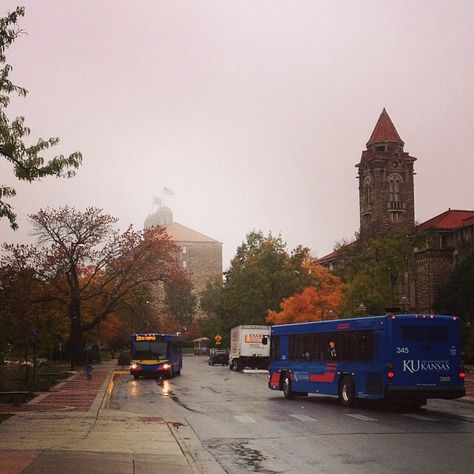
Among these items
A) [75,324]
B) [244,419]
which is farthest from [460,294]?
[244,419]

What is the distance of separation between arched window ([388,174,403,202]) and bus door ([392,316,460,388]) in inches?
3099

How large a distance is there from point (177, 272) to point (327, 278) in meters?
25.9

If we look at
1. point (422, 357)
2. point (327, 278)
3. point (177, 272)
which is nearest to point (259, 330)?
point (177, 272)

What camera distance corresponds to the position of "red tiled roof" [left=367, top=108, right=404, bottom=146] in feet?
336

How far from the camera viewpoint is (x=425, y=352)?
74.2 ft

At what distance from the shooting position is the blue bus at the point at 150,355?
46969 mm

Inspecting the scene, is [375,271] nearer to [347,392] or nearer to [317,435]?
[347,392]

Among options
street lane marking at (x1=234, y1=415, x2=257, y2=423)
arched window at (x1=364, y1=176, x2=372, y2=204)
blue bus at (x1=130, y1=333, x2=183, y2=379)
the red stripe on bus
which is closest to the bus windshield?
blue bus at (x1=130, y1=333, x2=183, y2=379)

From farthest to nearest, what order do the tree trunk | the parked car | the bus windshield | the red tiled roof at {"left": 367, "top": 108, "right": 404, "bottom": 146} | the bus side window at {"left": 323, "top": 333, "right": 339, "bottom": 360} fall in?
the red tiled roof at {"left": 367, "top": 108, "right": 404, "bottom": 146}
the parked car
the tree trunk
the bus windshield
the bus side window at {"left": 323, "top": 333, "right": 339, "bottom": 360}

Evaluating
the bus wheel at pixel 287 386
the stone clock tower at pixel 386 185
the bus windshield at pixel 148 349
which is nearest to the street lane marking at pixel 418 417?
the bus wheel at pixel 287 386

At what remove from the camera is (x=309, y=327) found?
2811 cm

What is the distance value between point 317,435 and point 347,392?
8.23m

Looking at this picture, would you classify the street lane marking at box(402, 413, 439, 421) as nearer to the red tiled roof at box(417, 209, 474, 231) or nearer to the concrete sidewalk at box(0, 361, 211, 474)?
the concrete sidewalk at box(0, 361, 211, 474)

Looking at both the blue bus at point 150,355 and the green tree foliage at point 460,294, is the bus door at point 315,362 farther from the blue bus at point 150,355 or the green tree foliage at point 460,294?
the green tree foliage at point 460,294
